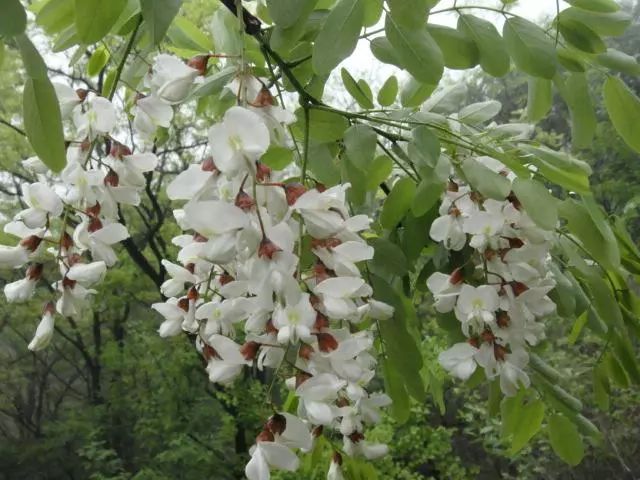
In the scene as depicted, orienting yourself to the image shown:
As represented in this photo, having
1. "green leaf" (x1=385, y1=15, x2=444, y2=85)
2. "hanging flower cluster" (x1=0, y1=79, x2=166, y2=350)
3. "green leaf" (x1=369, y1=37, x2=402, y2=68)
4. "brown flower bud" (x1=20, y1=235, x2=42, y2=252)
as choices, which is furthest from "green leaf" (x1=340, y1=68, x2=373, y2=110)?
"brown flower bud" (x1=20, y1=235, x2=42, y2=252)

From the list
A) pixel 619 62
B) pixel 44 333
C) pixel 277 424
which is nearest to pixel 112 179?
pixel 44 333

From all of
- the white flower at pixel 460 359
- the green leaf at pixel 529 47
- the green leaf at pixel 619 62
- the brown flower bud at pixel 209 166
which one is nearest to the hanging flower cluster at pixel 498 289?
the white flower at pixel 460 359

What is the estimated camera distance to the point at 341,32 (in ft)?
1.82

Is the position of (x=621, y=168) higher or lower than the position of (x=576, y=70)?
lower

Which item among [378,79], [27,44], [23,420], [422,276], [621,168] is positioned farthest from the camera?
[23,420]

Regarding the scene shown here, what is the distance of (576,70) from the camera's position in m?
0.75

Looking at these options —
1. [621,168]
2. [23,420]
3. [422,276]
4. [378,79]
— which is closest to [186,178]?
[422,276]

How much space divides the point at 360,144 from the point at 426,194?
0.10 meters

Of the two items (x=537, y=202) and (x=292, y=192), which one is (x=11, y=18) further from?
(x=537, y=202)

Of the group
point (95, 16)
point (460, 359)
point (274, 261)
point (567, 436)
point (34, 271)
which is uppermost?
point (95, 16)

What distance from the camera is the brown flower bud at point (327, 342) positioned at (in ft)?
1.58

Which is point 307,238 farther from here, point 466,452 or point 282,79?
point 466,452

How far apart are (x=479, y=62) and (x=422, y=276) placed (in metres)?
0.29

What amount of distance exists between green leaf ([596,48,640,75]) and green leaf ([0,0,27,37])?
25.2 inches
